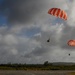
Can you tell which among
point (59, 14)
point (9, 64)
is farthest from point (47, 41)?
point (9, 64)

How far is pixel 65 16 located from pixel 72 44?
8.78 m

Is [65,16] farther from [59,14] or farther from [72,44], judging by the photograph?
[72,44]

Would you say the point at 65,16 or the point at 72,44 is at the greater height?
the point at 65,16

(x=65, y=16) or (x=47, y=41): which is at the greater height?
(x=65, y=16)

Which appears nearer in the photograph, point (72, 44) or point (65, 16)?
point (65, 16)

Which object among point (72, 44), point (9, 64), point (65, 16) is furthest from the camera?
point (9, 64)

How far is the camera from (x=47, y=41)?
53906mm

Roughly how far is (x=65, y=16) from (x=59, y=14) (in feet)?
3.83

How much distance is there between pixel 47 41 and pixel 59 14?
5431 mm

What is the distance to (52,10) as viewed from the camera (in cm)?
5450

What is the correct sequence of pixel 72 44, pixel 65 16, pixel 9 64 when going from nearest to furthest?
pixel 65 16, pixel 72 44, pixel 9 64

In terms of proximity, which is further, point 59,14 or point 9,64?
point 9,64

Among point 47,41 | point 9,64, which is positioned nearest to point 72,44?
point 47,41

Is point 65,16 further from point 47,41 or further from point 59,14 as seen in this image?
point 47,41
